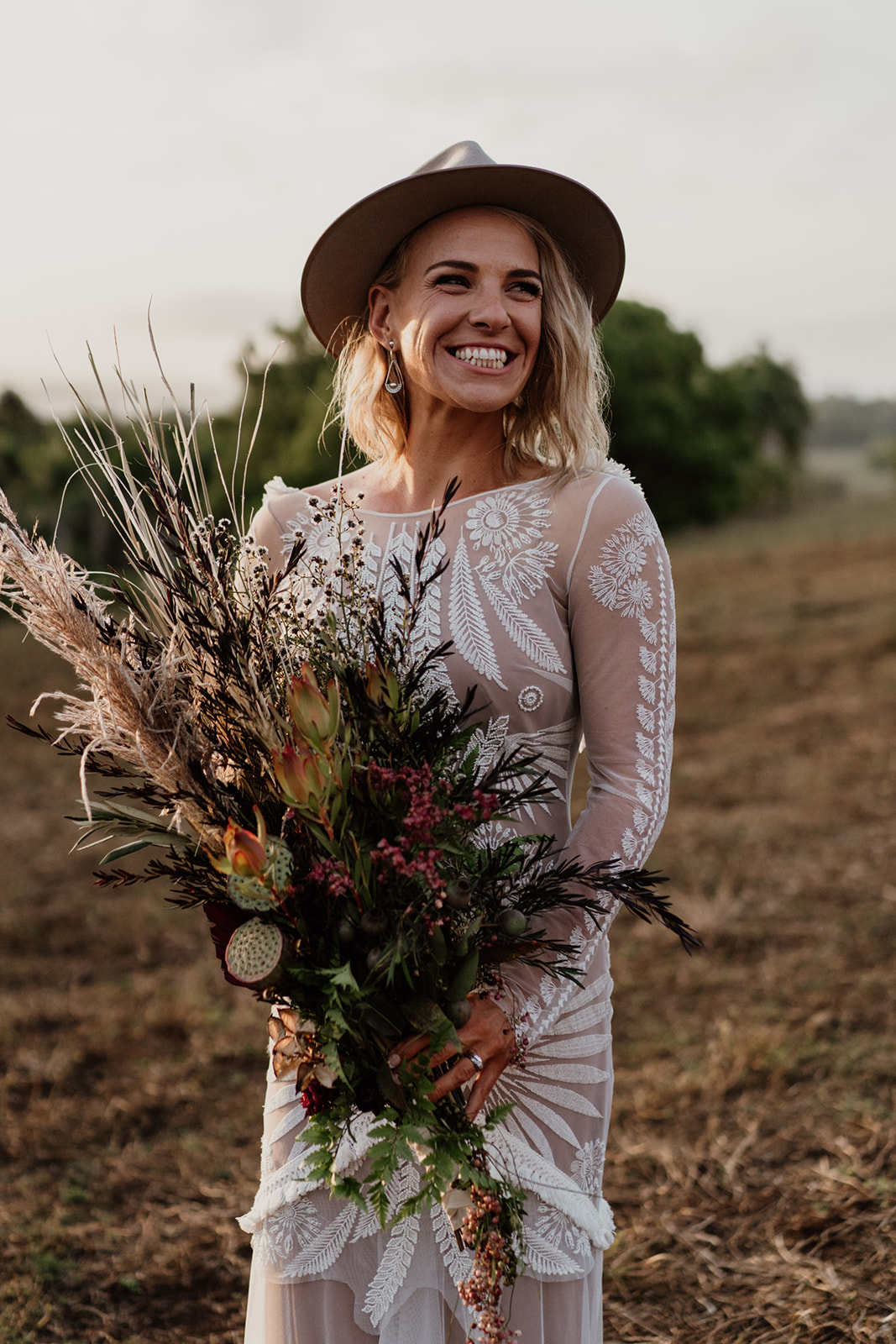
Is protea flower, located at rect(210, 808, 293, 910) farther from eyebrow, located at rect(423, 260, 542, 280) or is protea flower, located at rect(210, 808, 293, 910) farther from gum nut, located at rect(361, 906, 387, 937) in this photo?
eyebrow, located at rect(423, 260, 542, 280)

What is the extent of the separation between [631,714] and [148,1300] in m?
2.40

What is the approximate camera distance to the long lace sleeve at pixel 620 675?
193 centimetres

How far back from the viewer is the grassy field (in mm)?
3166

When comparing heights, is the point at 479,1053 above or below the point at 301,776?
below

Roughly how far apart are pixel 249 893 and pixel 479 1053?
0.50 metres

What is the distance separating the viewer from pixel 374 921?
1.53 meters

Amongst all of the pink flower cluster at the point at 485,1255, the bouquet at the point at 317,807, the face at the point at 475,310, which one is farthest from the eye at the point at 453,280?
the pink flower cluster at the point at 485,1255

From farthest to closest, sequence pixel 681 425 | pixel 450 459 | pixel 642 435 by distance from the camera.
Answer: pixel 681 425 → pixel 642 435 → pixel 450 459

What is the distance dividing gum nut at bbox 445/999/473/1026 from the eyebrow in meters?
1.30

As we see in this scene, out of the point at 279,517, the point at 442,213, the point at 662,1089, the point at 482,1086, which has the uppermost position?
the point at 442,213

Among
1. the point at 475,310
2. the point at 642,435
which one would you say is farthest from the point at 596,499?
the point at 642,435

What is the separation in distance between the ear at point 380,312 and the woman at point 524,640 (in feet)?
0.16

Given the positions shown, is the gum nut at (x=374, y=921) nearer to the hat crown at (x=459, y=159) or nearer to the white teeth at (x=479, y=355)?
the white teeth at (x=479, y=355)

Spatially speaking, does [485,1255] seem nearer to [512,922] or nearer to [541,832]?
[512,922]
